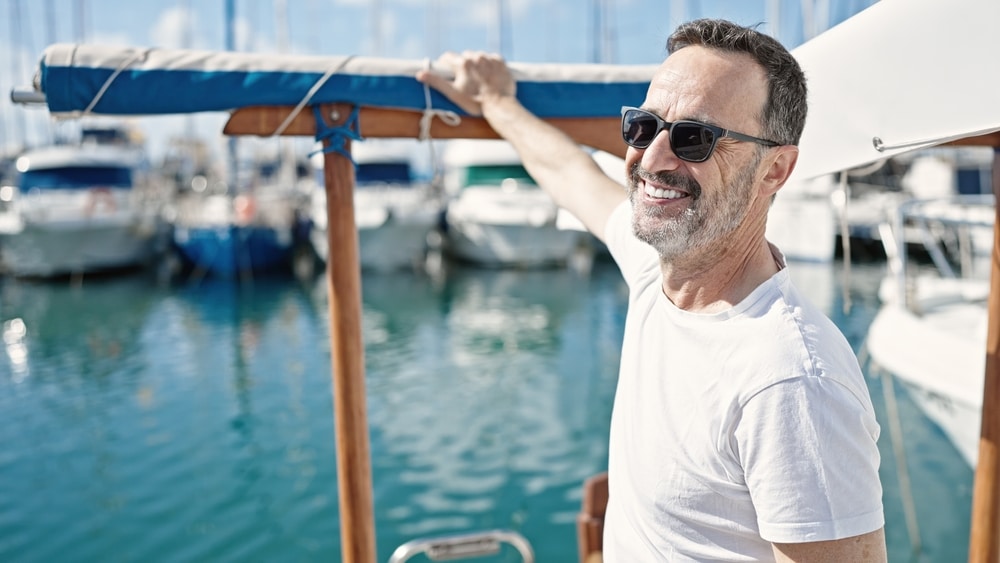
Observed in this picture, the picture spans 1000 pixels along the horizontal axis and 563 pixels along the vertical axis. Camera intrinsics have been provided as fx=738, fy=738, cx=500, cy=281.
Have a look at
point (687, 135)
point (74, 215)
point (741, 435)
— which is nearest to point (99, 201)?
point (74, 215)

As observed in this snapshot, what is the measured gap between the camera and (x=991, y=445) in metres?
2.37

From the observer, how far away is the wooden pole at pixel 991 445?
2.34 metres

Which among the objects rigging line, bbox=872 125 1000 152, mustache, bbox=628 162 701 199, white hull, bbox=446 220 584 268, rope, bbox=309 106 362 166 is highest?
rope, bbox=309 106 362 166

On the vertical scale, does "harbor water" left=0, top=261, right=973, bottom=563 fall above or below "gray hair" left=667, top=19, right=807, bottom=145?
below

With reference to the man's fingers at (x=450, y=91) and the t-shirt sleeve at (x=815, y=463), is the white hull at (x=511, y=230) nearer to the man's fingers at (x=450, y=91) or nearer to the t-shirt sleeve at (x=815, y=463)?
the man's fingers at (x=450, y=91)

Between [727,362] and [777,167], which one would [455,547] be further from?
[777,167]

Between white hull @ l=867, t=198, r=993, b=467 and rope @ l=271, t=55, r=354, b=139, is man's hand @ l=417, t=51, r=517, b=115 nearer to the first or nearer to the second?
rope @ l=271, t=55, r=354, b=139

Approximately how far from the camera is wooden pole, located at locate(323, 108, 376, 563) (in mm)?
2236

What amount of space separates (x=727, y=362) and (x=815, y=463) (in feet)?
0.79

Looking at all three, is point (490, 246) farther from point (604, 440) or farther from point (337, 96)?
point (337, 96)

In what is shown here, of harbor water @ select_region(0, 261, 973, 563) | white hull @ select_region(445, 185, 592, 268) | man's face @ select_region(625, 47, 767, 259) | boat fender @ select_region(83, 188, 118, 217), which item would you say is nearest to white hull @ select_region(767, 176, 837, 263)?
white hull @ select_region(445, 185, 592, 268)

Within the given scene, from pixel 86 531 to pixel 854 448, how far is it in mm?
6519

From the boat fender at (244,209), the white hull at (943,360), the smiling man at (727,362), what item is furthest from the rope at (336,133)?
the boat fender at (244,209)

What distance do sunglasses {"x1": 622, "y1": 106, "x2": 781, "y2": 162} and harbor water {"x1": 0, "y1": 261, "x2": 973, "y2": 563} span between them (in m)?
0.86
